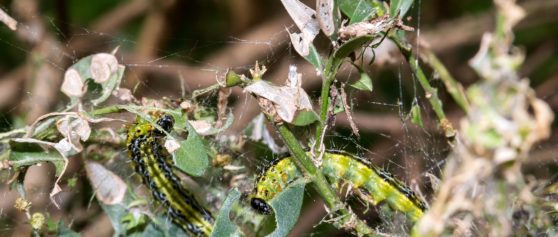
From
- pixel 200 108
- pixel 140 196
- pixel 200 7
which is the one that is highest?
pixel 200 108

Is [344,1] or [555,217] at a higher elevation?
[344,1]

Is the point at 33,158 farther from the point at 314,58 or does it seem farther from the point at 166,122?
the point at 314,58

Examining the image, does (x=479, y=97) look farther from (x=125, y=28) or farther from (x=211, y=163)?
(x=125, y=28)

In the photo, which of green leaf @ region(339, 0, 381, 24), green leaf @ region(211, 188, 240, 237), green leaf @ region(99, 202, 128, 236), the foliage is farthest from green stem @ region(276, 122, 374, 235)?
green leaf @ region(99, 202, 128, 236)

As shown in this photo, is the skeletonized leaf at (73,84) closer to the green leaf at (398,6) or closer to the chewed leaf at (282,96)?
the chewed leaf at (282,96)

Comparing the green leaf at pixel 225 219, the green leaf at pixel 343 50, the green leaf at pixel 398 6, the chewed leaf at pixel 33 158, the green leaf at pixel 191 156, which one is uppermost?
the chewed leaf at pixel 33 158

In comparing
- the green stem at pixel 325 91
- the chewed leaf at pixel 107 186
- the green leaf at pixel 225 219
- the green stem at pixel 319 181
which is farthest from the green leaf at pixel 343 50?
the chewed leaf at pixel 107 186

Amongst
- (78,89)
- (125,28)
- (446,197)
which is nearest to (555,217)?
(446,197)

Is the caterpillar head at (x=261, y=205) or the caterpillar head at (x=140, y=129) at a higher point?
the caterpillar head at (x=140, y=129)
